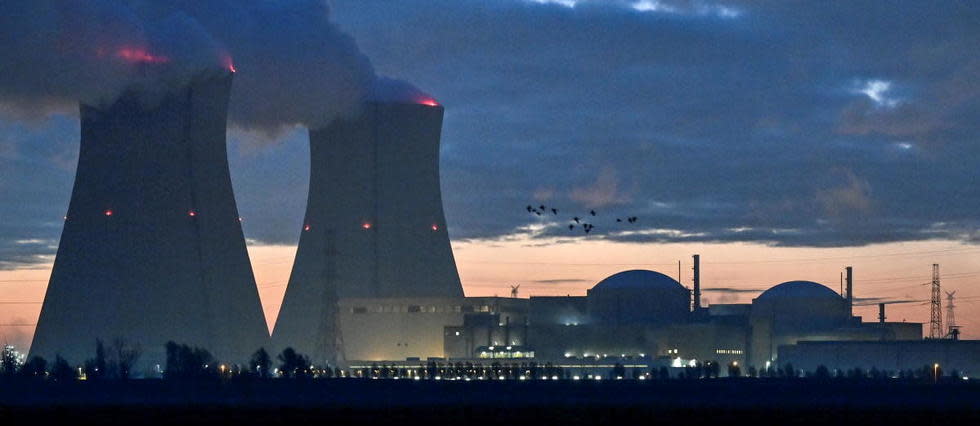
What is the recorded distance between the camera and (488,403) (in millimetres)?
58469

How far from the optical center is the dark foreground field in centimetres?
4838

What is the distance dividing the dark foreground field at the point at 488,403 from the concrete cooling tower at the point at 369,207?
6.21 metres

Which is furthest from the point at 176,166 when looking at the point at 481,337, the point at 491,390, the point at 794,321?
the point at 794,321

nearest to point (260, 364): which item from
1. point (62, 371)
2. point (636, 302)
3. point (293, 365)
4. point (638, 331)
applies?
point (293, 365)

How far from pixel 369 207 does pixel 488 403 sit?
2345cm

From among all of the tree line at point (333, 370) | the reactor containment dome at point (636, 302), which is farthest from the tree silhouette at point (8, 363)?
the reactor containment dome at point (636, 302)

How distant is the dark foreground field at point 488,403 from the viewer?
4838cm

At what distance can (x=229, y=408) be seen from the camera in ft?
177

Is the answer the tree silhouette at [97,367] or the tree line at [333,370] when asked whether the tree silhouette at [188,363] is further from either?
the tree silhouette at [97,367]

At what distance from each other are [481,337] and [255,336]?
658 inches

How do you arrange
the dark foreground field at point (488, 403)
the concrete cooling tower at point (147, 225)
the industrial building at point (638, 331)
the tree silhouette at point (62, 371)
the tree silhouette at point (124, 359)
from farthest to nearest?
the industrial building at point (638, 331) < the tree silhouette at point (124, 359) < the tree silhouette at point (62, 371) < the concrete cooling tower at point (147, 225) < the dark foreground field at point (488, 403)

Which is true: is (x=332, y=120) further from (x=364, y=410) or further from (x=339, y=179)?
(x=364, y=410)

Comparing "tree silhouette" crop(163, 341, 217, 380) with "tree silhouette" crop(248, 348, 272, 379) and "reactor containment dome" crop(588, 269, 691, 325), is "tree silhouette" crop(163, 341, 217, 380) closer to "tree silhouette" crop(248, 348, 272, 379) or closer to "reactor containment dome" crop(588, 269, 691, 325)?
"tree silhouette" crop(248, 348, 272, 379)

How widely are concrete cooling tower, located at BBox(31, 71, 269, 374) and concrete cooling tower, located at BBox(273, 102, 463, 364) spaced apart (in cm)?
1019
